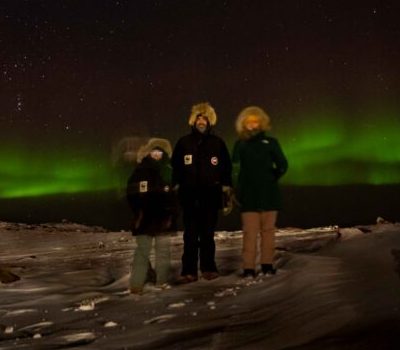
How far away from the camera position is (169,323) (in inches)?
155

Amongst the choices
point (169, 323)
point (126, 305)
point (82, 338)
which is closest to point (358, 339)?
point (169, 323)

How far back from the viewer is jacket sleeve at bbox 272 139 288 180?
578 centimetres

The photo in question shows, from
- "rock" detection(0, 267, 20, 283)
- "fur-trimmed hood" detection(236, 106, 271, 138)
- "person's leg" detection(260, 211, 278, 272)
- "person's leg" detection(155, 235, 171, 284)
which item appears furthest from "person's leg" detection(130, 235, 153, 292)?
"rock" detection(0, 267, 20, 283)

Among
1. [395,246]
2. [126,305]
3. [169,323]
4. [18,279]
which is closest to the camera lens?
[169,323]

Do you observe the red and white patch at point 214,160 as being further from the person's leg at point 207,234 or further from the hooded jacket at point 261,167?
the person's leg at point 207,234

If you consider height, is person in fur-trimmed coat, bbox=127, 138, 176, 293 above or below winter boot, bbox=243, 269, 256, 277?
above

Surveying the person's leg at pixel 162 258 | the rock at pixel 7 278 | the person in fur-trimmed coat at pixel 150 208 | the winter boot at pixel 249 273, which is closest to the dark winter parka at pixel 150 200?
the person in fur-trimmed coat at pixel 150 208

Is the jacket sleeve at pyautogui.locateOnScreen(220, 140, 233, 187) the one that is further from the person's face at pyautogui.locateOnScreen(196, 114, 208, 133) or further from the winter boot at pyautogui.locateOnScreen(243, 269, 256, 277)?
the winter boot at pyautogui.locateOnScreen(243, 269, 256, 277)

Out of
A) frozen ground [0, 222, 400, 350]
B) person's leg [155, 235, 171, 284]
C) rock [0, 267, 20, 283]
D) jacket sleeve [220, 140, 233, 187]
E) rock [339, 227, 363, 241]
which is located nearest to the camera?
frozen ground [0, 222, 400, 350]

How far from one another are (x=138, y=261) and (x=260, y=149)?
5.70 ft

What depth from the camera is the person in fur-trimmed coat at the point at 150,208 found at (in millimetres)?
5871

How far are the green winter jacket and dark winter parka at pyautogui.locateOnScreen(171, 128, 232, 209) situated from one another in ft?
0.96

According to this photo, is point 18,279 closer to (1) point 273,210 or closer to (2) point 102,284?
(2) point 102,284

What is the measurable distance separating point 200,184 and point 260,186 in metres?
0.65
